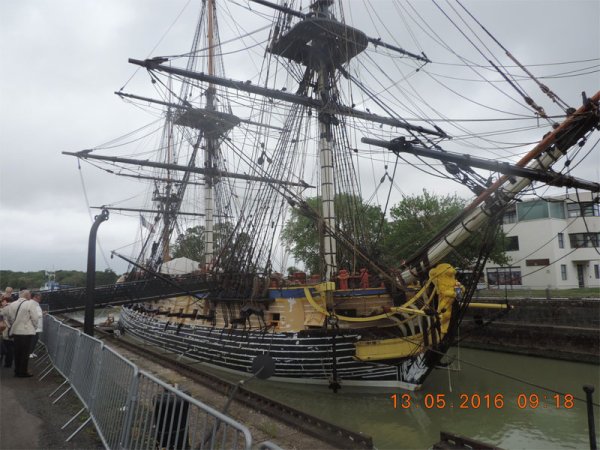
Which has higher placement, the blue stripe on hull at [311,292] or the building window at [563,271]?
the building window at [563,271]

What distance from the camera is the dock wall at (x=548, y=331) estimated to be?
14.8m

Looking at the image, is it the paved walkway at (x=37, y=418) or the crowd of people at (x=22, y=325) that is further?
the crowd of people at (x=22, y=325)

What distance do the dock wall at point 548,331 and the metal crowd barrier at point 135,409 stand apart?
11.9 metres

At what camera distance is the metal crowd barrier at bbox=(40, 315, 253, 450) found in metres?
3.41

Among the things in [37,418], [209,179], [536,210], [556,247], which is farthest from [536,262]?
[37,418]

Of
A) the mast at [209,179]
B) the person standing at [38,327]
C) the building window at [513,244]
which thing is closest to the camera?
the person standing at [38,327]

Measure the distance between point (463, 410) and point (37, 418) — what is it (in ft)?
27.9

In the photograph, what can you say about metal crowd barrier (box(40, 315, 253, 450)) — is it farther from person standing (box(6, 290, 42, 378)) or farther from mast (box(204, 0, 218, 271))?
mast (box(204, 0, 218, 271))

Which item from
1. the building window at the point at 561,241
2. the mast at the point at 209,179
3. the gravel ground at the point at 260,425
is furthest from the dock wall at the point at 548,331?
the building window at the point at 561,241

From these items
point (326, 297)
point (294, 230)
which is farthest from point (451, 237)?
point (294, 230)

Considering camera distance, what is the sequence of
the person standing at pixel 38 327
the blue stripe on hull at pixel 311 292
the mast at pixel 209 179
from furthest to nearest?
1. the mast at pixel 209 179
2. the blue stripe on hull at pixel 311 292
3. the person standing at pixel 38 327
